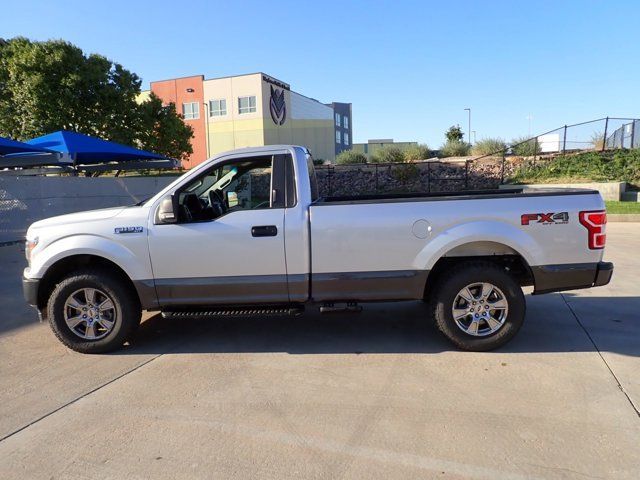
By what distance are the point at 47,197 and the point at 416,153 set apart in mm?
19660

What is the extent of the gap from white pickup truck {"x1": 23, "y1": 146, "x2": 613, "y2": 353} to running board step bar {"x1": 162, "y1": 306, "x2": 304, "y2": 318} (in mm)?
16

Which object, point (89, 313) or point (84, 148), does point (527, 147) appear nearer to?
point (84, 148)

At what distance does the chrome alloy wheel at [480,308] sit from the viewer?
15.2 ft

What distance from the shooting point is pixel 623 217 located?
50.3 feet

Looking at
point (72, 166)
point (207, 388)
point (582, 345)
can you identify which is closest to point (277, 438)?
point (207, 388)

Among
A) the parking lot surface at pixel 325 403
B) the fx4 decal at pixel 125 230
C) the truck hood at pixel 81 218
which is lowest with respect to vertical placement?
the parking lot surface at pixel 325 403

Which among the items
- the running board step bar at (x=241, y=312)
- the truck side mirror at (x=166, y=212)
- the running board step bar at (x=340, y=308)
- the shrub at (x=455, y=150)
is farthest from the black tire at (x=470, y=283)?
the shrub at (x=455, y=150)

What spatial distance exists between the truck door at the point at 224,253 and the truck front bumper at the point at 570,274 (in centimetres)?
242

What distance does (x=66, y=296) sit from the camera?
4.77 meters

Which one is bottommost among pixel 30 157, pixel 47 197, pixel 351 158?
pixel 47 197

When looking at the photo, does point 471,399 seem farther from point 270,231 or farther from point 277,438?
point 270,231

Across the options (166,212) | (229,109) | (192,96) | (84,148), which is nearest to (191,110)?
(192,96)

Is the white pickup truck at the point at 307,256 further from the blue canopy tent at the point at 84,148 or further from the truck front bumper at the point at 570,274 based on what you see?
the blue canopy tent at the point at 84,148

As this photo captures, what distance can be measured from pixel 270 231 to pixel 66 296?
6.86 feet
